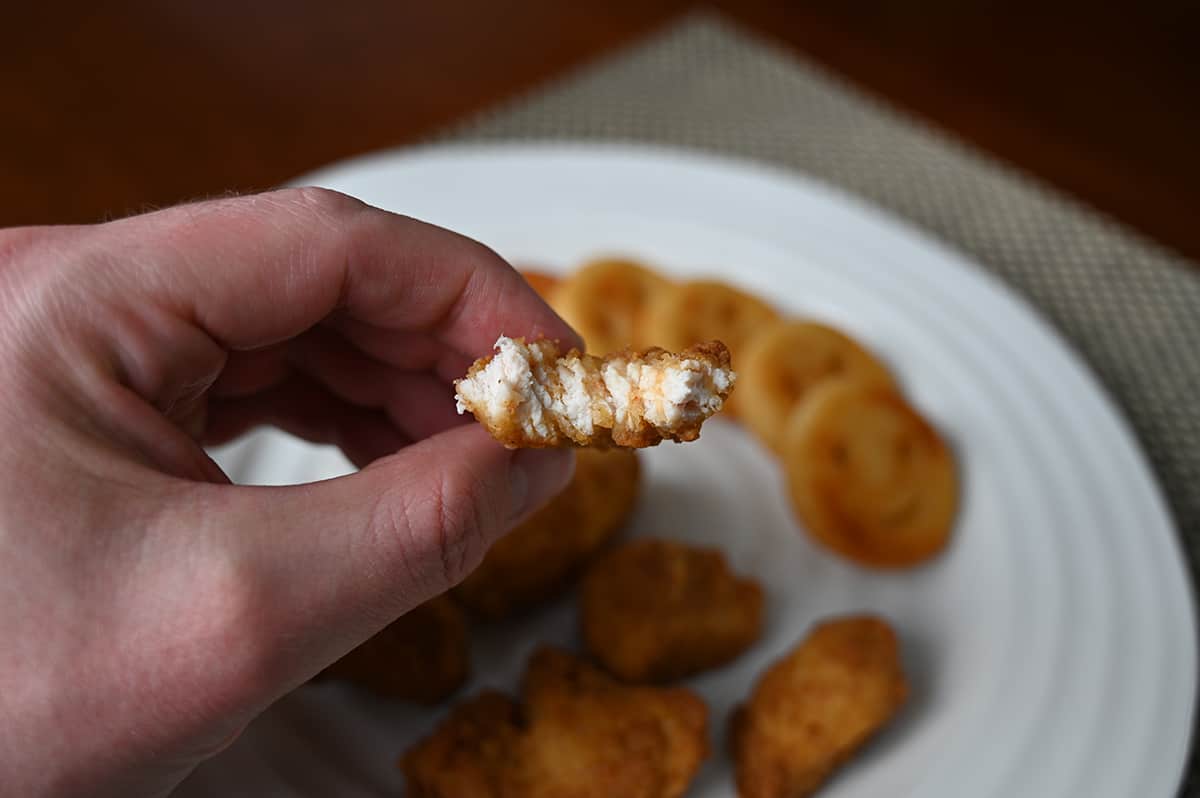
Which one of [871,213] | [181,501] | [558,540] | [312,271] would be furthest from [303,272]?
[871,213]

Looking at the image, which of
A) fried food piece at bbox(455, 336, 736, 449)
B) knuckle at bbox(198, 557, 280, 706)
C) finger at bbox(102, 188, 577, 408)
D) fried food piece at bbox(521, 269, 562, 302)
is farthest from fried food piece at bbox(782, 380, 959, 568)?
knuckle at bbox(198, 557, 280, 706)

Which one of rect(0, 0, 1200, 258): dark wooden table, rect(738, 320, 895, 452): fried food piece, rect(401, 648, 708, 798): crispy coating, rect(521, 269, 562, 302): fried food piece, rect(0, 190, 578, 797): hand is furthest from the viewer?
rect(0, 0, 1200, 258): dark wooden table

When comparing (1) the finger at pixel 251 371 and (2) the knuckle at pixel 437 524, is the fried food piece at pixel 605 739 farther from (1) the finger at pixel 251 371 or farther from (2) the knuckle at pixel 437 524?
(1) the finger at pixel 251 371

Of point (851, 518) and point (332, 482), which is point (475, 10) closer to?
point (851, 518)

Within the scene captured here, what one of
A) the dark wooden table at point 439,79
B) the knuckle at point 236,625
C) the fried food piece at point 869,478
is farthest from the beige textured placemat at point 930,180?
the knuckle at point 236,625

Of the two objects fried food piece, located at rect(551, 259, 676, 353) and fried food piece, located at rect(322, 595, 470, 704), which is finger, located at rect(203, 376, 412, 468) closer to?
fried food piece, located at rect(322, 595, 470, 704)

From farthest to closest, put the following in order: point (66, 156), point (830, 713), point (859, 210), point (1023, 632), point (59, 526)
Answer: point (66, 156)
point (859, 210)
point (1023, 632)
point (830, 713)
point (59, 526)

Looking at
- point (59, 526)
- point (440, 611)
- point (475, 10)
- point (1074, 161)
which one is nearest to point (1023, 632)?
point (440, 611)
